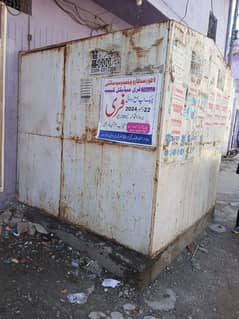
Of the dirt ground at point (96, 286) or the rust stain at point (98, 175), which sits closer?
the dirt ground at point (96, 286)

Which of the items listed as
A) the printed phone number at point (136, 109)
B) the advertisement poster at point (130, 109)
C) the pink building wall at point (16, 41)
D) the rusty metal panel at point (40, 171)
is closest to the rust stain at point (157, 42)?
the advertisement poster at point (130, 109)

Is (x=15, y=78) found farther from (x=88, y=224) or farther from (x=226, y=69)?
(x=226, y=69)

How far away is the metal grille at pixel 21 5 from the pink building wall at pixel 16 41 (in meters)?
0.06

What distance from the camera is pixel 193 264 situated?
2.99 metres

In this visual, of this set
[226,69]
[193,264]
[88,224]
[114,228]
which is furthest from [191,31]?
[193,264]

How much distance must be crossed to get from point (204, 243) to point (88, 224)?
5.53ft

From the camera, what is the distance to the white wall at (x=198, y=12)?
4818 mm

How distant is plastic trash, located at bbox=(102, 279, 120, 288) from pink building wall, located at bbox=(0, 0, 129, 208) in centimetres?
200

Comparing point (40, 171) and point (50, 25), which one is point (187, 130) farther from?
point (50, 25)

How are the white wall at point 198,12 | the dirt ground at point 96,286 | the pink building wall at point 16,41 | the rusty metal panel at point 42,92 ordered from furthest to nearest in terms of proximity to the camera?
the white wall at point 198,12
the pink building wall at point 16,41
the rusty metal panel at point 42,92
the dirt ground at point 96,286

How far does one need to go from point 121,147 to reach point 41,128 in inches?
53.8

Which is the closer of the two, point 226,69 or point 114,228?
point 114,228

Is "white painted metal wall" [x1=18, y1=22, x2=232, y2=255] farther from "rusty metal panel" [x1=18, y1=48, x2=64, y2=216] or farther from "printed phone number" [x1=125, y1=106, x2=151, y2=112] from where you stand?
"printed phone number" [x1=125, y1=106, x2=151, y2=112]

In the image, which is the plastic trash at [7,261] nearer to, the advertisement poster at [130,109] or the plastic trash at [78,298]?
the plastic trash at [78,298]
